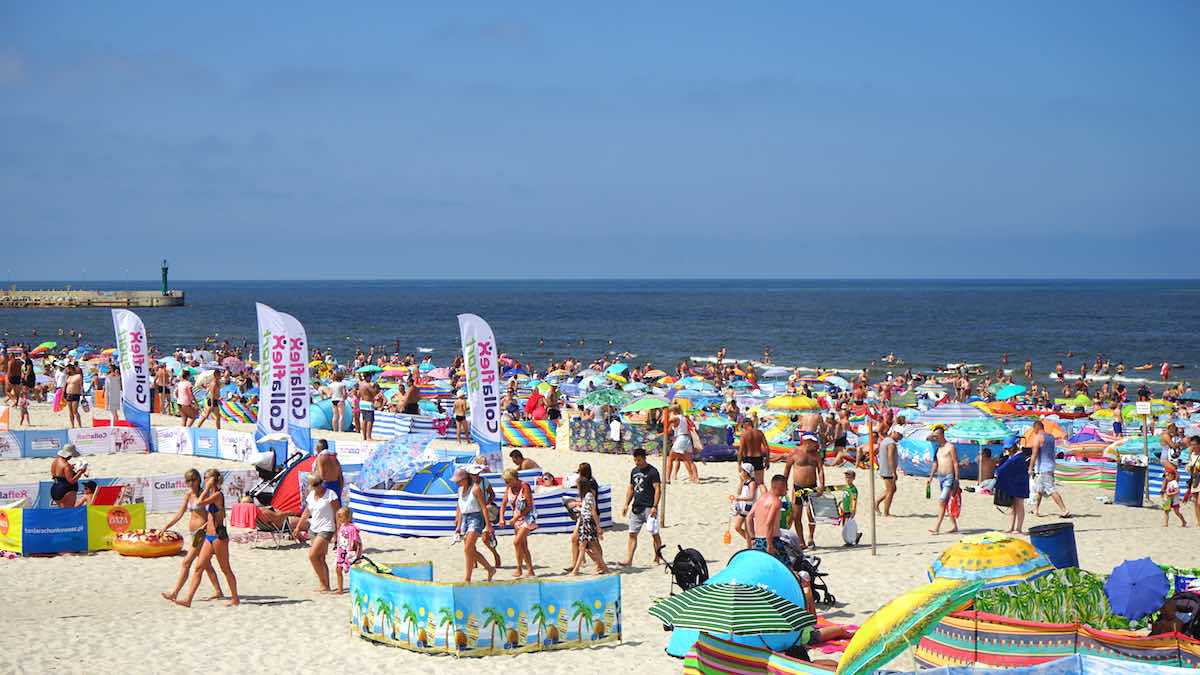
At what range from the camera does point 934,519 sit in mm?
15016

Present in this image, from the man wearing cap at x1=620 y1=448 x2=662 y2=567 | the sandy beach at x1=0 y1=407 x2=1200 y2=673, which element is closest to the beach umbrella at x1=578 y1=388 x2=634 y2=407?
the sandy beach at x1=0 y1=407 x2=1200 y2=673

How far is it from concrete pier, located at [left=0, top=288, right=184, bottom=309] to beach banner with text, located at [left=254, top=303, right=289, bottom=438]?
355 ft

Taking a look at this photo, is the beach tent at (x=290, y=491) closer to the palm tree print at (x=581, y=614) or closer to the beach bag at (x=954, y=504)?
the palm tree print at (x=581, y=614)

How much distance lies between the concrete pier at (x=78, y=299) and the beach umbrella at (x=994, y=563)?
117749mm

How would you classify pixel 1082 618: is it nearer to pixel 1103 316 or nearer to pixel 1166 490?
pixel 1166 490

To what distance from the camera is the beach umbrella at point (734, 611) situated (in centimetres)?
752

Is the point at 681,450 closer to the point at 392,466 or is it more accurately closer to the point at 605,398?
the point at 605,398

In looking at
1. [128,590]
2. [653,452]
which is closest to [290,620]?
[128,590]

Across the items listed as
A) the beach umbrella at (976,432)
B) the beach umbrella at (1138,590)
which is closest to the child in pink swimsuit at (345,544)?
the beach umbrella at (1138,590)

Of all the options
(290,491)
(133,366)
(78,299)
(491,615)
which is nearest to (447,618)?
(491,615)

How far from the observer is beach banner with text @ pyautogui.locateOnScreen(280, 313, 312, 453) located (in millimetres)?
15969

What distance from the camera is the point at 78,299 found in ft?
384

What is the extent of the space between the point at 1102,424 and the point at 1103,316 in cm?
8573

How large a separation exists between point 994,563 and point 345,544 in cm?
569
